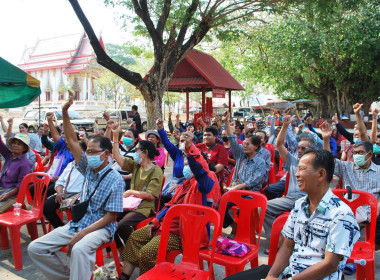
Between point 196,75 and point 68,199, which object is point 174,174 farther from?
point 196,75

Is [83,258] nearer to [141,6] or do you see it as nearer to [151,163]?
[151,163]

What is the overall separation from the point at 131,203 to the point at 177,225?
2.31 feet

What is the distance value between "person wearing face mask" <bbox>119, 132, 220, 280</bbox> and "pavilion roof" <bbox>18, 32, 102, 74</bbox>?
3568 centimetres

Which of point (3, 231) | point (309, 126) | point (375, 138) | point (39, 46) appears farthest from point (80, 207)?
point (39, 46)

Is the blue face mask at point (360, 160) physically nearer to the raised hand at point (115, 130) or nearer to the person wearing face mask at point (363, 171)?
the person wearing face mask at point (363, 171)

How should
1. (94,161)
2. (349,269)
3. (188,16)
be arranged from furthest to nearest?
1. (188,16)
2. (349,269)
3. (94,161)

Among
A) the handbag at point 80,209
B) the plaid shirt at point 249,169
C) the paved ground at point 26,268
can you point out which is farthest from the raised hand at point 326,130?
the handbag at point 80,209

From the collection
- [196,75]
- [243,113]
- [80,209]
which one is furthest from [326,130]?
[243,113]

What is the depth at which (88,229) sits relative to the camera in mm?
2938

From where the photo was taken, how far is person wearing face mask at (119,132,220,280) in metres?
2.97

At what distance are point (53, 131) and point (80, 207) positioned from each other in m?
2.08

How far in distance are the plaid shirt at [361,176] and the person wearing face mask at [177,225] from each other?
1.58 meters

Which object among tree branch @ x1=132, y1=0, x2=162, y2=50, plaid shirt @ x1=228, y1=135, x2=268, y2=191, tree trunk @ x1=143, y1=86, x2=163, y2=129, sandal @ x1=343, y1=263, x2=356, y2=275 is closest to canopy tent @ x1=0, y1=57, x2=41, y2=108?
plaid shirt @ x1=228, y1=135, x2=268, y2=191

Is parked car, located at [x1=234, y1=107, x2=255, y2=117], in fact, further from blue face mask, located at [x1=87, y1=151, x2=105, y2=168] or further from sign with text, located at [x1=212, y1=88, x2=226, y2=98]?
blue face mask, located at [x1=87, y1=151, x2=105, y2=168]
